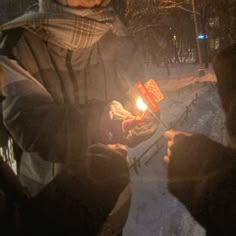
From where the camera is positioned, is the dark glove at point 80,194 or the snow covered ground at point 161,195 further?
the snow covered ground at point 161,195

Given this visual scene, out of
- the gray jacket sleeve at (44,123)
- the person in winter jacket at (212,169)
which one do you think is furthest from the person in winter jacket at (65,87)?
the person in winter jacket at (212,169)

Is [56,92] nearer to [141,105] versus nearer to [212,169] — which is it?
[141,105]

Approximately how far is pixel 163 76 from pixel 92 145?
1983cm

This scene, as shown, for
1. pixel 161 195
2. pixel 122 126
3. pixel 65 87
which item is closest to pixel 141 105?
pixel 122 126

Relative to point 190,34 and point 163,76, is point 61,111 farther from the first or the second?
point 190,34

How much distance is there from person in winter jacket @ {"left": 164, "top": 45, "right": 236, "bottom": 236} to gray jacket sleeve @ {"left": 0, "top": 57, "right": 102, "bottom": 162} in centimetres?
69

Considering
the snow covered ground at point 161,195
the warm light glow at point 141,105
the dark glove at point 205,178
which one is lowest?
the snow covered ground at point 161,195

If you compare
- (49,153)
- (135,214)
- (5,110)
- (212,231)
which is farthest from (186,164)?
(135,214)

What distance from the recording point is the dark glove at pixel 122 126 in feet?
6.31

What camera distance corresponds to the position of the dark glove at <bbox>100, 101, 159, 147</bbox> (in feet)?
6.31

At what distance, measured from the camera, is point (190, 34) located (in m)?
27.4

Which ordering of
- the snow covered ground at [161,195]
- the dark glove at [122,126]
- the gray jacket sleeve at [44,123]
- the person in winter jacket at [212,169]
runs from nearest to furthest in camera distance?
the gray jacket sleeve at [44,123] < the dark glove at [122,126] < the person in winter jacket at [212,169] < the snow covered ground at [161,195]

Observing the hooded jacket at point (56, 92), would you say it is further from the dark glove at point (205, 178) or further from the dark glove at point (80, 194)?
the dark glove at point (205, 178)

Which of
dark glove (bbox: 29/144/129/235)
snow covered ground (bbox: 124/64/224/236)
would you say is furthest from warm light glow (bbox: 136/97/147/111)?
snow covered ground (bbox: 124/64/224/236)
